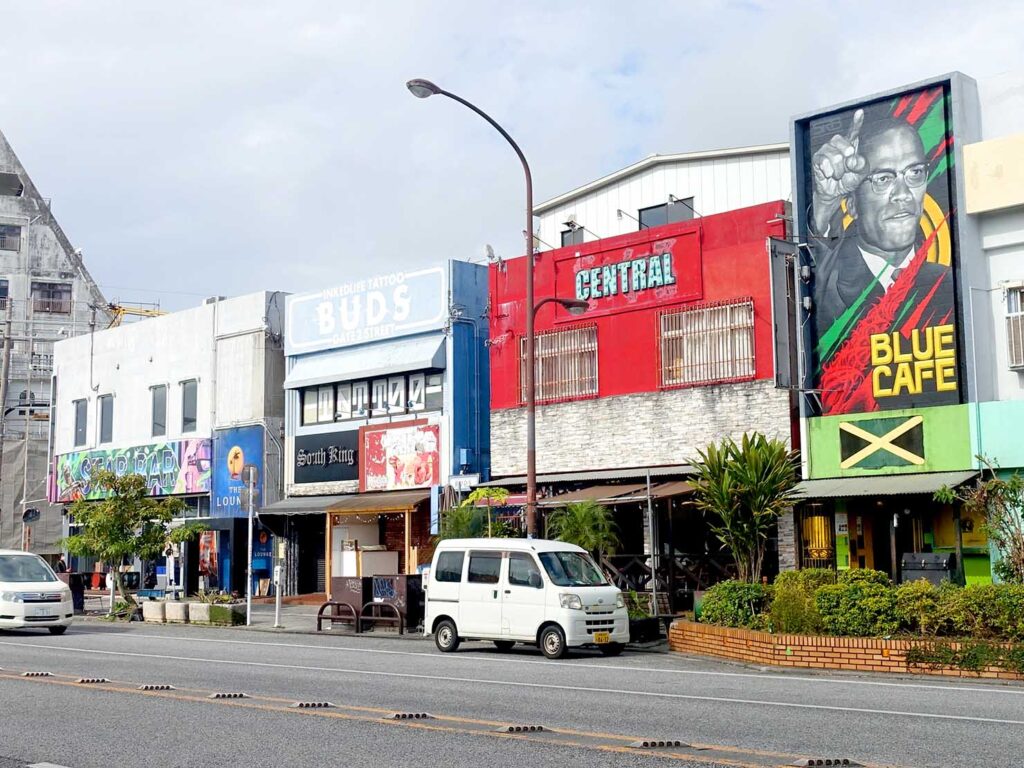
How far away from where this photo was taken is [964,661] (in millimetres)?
16344

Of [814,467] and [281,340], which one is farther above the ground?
→ [281,340]

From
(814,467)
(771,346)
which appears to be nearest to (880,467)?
(814,467)

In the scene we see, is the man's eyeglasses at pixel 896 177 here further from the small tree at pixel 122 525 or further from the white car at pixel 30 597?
the white car at pixel 30 597

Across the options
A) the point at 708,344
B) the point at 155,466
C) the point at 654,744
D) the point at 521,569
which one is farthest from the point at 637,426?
the point at 155,466

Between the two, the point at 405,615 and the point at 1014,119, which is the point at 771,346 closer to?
the point at 1014,119

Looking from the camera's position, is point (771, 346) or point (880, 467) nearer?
point (880, 467)

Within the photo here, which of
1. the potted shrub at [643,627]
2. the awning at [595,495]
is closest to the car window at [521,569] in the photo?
the potted shrub at [643,627]

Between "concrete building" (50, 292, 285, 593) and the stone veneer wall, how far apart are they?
10.3m

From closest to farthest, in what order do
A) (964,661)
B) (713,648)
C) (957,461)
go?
1. (964,661)
2. (713,648)
3. (957,461)

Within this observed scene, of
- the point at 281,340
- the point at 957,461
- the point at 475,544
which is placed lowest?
the point at 475,544

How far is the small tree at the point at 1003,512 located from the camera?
65.0ft

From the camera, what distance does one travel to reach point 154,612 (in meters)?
31.4

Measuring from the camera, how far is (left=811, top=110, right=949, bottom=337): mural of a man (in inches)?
973

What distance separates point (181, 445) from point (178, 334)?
150 inches
